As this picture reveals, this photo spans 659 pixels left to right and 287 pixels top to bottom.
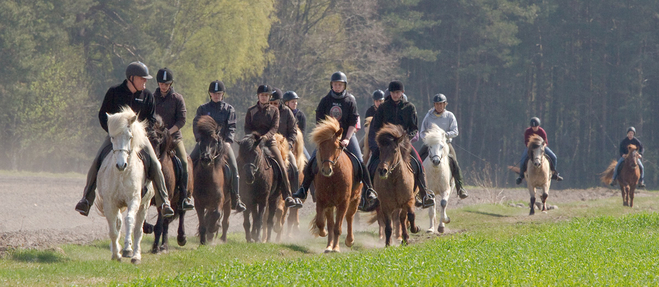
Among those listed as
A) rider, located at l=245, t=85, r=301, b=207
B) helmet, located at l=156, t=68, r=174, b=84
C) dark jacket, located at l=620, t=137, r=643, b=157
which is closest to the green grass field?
rider, located at l=245, t=85, r=301, b=207

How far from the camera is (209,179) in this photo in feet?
42.8

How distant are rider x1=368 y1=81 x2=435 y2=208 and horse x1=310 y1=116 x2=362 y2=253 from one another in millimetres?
1455

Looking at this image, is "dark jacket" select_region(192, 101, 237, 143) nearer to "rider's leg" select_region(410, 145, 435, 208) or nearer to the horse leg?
the horse leg

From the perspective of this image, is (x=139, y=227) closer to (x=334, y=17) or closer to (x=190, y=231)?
(x=190, y=231)

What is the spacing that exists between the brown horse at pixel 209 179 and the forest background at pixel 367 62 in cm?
2559

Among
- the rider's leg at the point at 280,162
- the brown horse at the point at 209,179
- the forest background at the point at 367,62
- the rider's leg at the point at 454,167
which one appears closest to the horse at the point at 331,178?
the brown horse at the point at 209,179

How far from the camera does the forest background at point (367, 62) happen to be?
41531 mm

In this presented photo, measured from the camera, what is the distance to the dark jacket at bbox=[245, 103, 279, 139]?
1451cm

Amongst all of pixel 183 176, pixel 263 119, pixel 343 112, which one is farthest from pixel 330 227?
pixel 263 119

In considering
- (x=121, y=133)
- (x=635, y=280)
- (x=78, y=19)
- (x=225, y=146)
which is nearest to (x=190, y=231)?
(x=225, y=146)

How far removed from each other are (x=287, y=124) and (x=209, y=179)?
275 cm

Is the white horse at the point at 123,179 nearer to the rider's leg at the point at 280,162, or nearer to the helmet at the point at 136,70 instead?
the helmet at the point at 136,70

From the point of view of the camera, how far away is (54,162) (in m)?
46.3

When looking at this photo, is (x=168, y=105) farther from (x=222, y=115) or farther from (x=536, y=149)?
(x=536, y=149)
